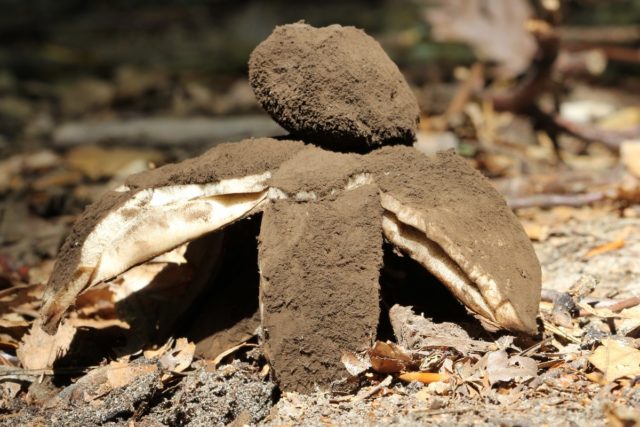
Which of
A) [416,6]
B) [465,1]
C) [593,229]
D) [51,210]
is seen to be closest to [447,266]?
[593,229]

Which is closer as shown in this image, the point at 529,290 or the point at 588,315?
the point at 529,290

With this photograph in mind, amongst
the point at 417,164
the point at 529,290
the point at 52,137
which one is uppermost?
the point at 417,164

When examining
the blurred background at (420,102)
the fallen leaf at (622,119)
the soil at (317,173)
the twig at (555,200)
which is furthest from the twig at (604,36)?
the soil at (317,173)

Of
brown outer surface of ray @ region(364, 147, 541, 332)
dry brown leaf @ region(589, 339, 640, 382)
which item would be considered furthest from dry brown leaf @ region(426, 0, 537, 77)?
dry brown leaf @ region(589, 339, 640, 382)

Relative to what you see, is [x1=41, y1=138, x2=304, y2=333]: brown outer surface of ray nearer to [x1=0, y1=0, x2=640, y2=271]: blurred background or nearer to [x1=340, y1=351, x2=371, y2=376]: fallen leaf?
[x1=340, y1=351, x2=371, y2=376]: fallen leaf

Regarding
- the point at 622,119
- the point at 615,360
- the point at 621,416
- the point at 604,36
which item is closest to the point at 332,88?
the point at 615,360

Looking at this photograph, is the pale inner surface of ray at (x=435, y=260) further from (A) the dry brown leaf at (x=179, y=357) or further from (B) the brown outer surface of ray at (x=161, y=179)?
(A) the dry brown leaf at (x=179, y=357)

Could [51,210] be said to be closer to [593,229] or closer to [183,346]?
[183,346]

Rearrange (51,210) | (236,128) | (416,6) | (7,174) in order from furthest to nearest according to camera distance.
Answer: (416,6)
(236,128)
(7,174)
(51,210)
